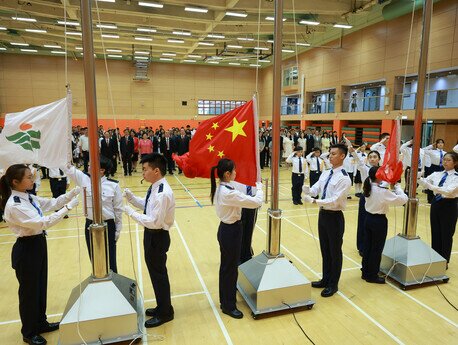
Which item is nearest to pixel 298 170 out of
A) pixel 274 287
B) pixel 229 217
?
pixel 274 287

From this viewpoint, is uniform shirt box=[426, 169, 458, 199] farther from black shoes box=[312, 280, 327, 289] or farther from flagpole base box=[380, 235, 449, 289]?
black shoes box=[312, 280, 327, 289]

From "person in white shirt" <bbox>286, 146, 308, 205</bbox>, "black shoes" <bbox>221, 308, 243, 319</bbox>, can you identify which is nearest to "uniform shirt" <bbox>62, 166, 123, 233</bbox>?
"black shoes" <bbox>221, 308, 243, 319</bbox>

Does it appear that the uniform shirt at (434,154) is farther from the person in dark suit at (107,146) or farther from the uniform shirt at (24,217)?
the person in dark suit at (107,146)

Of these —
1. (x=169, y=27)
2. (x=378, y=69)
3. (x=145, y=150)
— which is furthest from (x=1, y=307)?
(x=378, y=69)

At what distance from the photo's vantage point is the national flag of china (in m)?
3.89

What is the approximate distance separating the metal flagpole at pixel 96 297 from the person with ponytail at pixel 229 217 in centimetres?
109

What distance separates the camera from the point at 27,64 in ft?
78.9

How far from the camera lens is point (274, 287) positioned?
12.7 ft

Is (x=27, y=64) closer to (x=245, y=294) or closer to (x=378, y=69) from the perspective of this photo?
(x=378, y=69)

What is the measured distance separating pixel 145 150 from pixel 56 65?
1527 cm

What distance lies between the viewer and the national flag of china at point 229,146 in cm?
389

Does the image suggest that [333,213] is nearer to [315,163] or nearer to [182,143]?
[315,163]

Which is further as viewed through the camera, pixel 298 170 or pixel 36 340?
pixel 298 170

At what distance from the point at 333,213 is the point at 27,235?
12.0 feet
